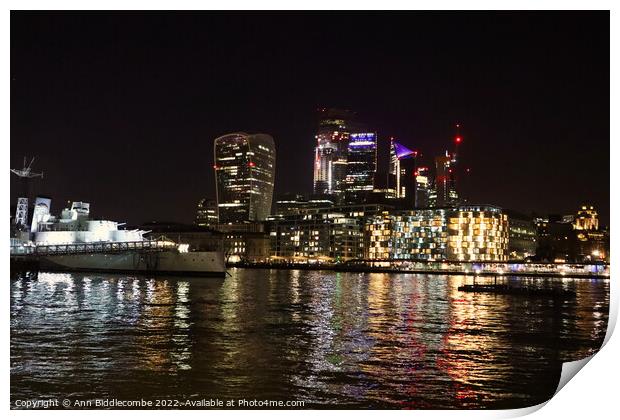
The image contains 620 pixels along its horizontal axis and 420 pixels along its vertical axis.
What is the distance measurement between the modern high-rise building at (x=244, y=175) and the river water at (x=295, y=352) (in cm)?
11755

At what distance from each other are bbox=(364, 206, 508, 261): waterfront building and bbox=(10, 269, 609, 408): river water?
7302 cm

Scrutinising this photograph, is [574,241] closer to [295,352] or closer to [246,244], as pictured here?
[246,244]

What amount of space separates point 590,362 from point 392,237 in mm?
94725

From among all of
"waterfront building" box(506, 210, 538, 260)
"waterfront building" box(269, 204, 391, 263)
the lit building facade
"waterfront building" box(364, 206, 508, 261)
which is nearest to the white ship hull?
"waterfront building" box(364, 206, 508, 261)

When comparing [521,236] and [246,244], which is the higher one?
[521,236]

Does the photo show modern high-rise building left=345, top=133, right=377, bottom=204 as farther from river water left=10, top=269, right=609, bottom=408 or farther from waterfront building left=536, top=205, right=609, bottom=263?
river water left=10, top=269, right=609, bottom=408

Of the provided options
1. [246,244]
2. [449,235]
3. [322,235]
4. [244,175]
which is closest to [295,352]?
[449,235]

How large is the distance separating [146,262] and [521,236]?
247 ft

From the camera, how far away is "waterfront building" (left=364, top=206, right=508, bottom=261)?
94125 mm

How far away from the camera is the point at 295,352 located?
40.7ft

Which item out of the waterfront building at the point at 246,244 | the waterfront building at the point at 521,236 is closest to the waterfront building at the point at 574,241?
the waterfront building at the point at 521,236

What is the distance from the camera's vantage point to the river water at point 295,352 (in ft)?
30.1

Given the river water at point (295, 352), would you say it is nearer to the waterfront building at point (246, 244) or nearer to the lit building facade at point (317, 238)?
the lit building facade at point (317, 238)
